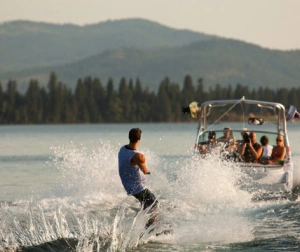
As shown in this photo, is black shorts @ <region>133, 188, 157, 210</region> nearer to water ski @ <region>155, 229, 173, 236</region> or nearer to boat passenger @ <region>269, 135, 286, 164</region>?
water ski @ <region>155, 229, 173, 236</region>

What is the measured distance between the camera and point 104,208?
62.2ft

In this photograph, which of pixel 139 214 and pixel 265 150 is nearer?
pixel 139 214

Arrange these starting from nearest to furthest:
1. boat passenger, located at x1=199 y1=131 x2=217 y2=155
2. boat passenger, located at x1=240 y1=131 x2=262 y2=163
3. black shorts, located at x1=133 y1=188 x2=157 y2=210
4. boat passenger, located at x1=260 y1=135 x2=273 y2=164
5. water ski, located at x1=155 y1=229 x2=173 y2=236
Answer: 1. black shorts, located at x1=133 y1=188 x2=157 y2=210
2. water ski, located at x1=155 y1=229 x2=173 y2=236
3. boat passenger, located at x1=240 y1=131 x2=262 y2=163
4. boat passenger, located at x1=260 y1=135 x2=273 y2=164
5. boat passenger, located at x1=199 y1=131 x2=217 y2=155

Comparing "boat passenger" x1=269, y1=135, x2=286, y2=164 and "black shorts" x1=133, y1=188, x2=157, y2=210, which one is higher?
"boat passenger" x1=269, y1=135, x2=286, y2=164

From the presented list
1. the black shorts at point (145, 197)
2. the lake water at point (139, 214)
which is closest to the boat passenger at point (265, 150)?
the lake water at point (139, 214)

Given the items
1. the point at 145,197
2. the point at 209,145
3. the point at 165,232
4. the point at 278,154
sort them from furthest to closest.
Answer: the point at 209,145, the point at 278,154, the point at 165,232, the point at 145,197

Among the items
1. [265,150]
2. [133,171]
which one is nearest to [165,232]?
[133,171]

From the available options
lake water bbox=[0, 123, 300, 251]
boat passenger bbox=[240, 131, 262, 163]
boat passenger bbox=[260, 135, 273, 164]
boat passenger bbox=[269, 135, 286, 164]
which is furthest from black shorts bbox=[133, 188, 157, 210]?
boat passenger bbox=[260, 135, 273, 164]

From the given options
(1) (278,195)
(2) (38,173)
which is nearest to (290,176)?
(1) (278,195)

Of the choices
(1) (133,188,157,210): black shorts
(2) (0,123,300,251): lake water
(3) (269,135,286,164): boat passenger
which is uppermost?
(3) (269,135,286,164): boat passenger

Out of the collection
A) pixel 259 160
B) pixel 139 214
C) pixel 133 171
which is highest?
pixel 133 171

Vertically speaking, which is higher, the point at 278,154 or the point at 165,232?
the point at 278,154

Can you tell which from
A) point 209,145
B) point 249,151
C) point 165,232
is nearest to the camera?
point 165,232

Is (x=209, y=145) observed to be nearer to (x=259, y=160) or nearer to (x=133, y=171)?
(x=259, y=160)
